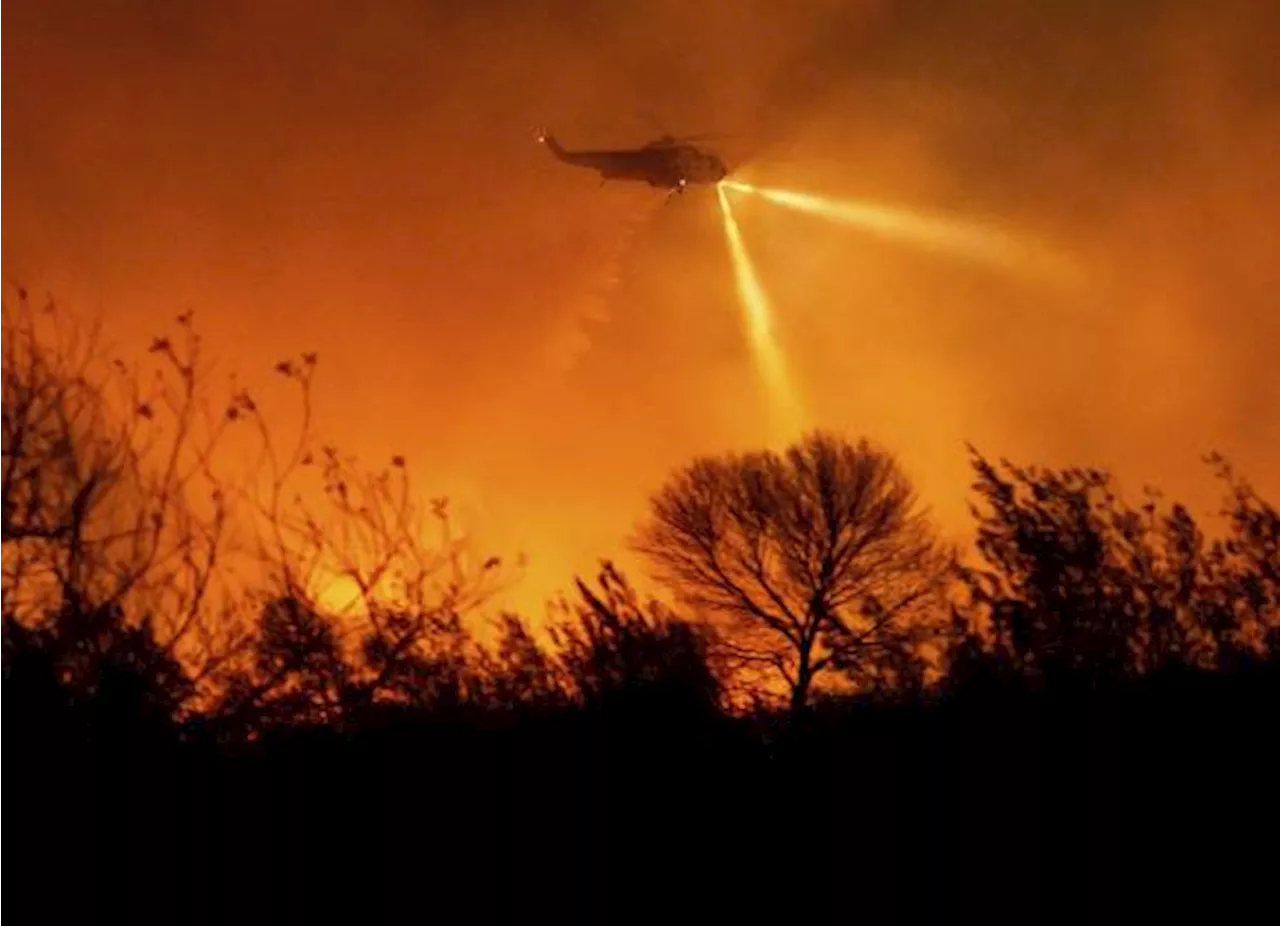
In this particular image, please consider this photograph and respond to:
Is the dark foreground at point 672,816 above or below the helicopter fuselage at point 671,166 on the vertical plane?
below

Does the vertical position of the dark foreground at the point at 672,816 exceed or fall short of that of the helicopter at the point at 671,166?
it falls short

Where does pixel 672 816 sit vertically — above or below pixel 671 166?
below

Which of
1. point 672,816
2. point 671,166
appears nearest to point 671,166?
point 671,166

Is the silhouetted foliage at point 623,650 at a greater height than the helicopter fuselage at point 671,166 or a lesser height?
lesser

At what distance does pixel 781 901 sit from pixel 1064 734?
1981 millimetres

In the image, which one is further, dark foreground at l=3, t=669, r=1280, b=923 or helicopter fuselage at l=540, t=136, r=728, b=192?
helicopter fuselage at l=540, t=136, r=728, b=192

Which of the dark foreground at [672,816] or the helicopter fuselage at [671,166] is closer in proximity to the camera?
the dark foreground at [672,816]

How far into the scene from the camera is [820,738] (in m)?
9.84

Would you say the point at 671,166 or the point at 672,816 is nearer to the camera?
the point at 672,816

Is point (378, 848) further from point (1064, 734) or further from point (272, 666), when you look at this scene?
point (1064, 734)

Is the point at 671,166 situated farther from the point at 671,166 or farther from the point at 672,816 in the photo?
the point at 672,816

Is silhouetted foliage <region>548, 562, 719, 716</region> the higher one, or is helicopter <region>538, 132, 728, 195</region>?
helicopter <region>538, 132, 728, 195</region>

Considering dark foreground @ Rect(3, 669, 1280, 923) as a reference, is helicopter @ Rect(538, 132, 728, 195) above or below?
above

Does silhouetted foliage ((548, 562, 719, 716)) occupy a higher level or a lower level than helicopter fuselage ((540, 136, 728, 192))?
lower
